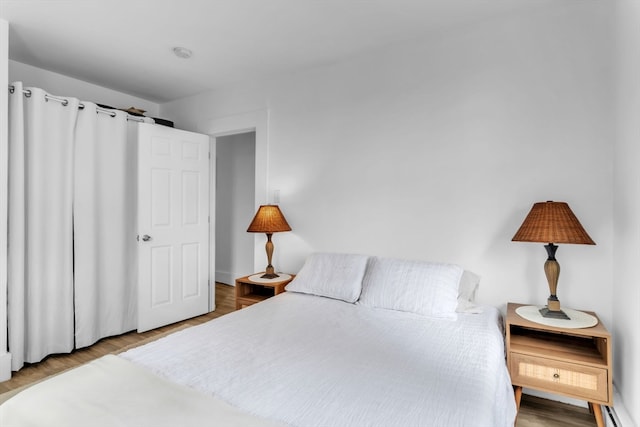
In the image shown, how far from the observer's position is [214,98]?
364 centimetres

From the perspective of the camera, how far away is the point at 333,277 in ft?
7.97

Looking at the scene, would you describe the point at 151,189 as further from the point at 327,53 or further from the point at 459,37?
the point at 459,37

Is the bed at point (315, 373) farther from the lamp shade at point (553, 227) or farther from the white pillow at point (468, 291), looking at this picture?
the lamp shade at point (553, 227)

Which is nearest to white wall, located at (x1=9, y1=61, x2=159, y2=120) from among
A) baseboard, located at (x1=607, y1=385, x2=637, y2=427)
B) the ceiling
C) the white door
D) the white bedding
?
the ceiling

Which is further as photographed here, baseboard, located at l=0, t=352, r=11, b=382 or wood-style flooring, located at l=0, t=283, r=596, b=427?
baseboard, located at l=0, t=352, r=11, b=382

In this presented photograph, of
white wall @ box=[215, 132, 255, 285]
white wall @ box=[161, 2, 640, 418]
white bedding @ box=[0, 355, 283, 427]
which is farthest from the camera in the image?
white wall @ box=[215, 132, 255, 285]

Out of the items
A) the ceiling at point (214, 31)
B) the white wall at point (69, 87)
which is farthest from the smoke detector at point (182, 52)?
the white wall at point (69, 87)

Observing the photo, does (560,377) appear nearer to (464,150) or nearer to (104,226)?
(464,150)

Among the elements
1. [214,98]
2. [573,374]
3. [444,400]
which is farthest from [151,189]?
[573,374]

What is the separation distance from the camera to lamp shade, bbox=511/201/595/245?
1.76 metres

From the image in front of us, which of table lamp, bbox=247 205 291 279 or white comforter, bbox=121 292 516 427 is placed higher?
table lamp, bbox=247 205 291 279

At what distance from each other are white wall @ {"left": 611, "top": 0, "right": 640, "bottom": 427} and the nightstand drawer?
14 centimetres

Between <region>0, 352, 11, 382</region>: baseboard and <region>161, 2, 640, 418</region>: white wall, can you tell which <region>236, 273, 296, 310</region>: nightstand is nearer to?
<region>161, 2, 640, 418</region>: white wall

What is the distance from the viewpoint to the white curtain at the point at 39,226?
8.09 ft
